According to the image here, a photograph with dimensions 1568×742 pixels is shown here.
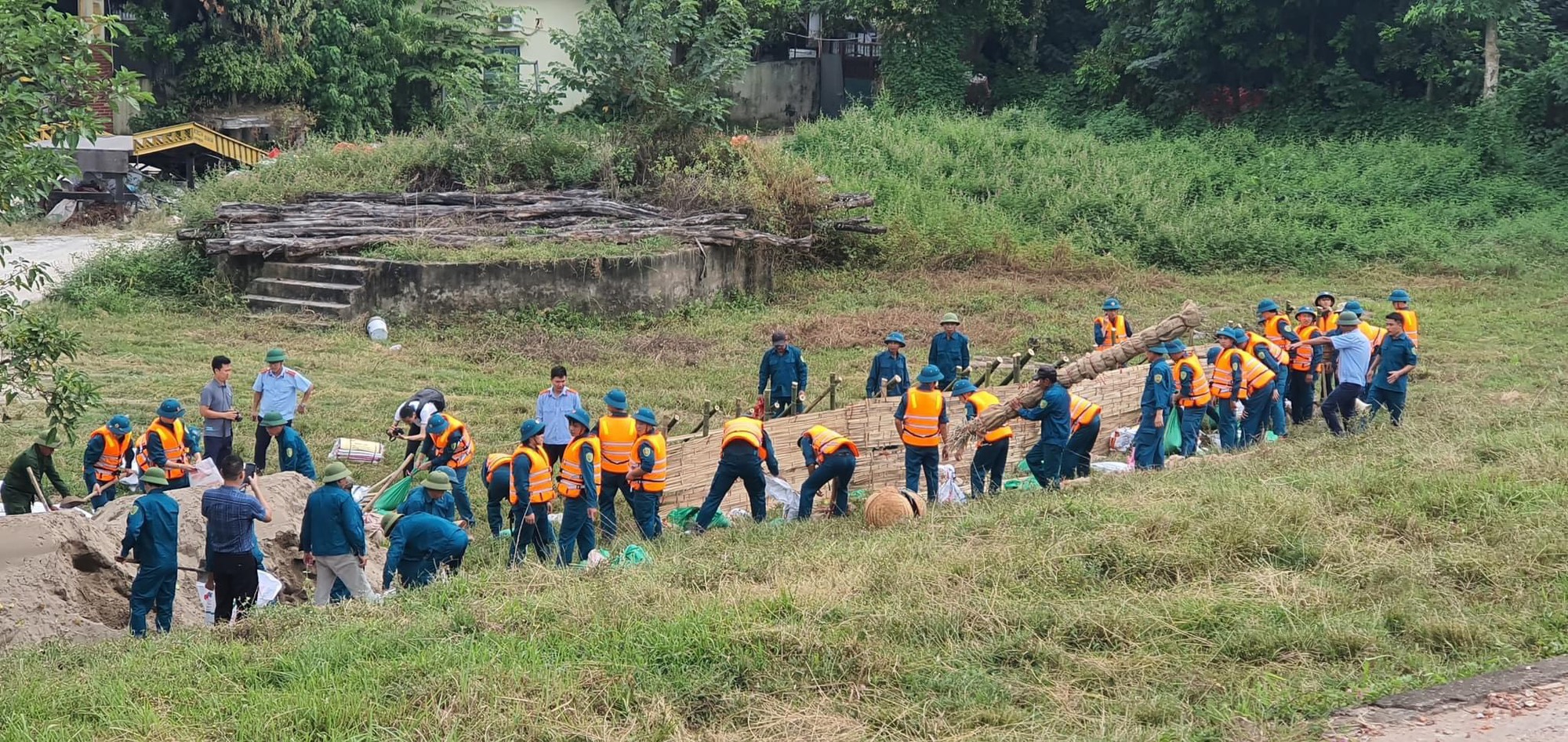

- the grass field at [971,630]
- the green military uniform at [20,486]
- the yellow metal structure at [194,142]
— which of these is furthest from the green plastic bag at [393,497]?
the yellow metal structure at [194,142]

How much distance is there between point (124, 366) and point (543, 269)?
579 cm

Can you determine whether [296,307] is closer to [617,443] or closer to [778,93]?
[617,443]

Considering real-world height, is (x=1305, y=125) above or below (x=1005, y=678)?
above

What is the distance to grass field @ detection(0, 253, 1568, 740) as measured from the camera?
21.0 feet

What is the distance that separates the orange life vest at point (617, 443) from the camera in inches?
427

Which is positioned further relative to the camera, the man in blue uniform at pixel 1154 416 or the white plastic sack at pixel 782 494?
the man in blue uniform at pixel 1154 416

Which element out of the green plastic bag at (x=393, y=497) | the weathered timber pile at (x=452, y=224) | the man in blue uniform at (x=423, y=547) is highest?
the weathered timber pile at (x=452, y=224)

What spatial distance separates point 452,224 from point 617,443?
11889 millimetres

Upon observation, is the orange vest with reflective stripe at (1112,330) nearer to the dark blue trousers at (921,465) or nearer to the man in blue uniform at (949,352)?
the man in blue uniform at (949,352)

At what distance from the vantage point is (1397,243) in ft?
82.7

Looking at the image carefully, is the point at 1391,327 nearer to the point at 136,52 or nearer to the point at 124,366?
the point at 124,366

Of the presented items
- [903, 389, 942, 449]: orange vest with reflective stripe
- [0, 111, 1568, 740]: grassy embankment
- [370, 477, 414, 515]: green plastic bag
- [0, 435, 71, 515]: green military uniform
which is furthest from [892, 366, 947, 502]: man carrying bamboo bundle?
[0, 435, 71, 515]: green military uniform

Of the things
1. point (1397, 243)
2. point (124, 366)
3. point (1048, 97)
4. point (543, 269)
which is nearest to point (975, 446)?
point (543, 269)

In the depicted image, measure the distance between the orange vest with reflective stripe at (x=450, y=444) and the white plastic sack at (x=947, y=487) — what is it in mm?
4137
